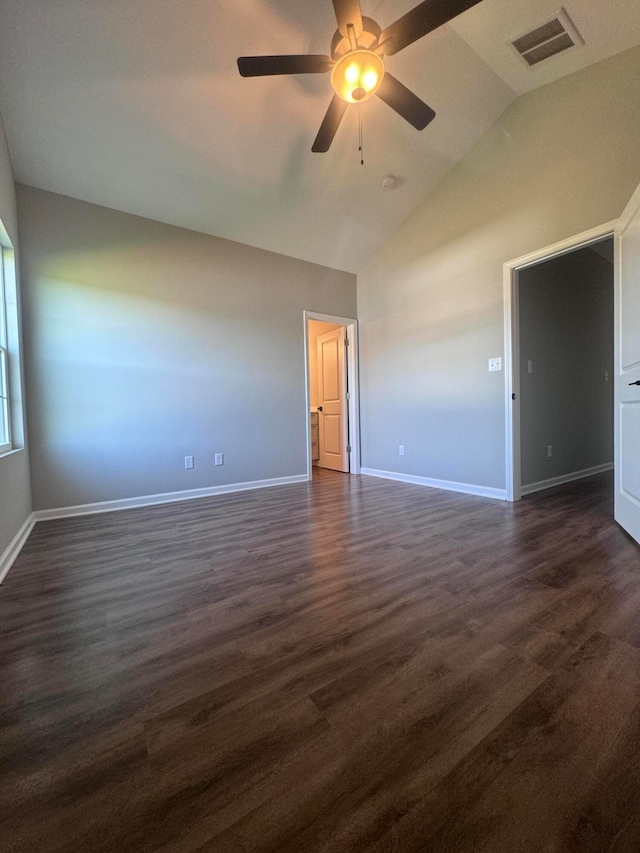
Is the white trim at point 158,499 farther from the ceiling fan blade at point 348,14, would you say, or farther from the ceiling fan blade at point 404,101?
the ceiling fan blade at point 348,14

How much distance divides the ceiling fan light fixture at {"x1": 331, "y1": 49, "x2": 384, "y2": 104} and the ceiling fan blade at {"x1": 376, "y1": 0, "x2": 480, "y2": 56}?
78 millimetres

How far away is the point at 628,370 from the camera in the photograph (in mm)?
2156

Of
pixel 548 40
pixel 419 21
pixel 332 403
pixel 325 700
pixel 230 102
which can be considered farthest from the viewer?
pixel 332 403

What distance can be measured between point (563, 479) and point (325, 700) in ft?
12.8

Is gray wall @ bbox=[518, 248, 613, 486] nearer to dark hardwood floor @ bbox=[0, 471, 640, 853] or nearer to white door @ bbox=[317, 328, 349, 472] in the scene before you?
dark hardwood floor @ bbox=[0, 471, 640, 853]

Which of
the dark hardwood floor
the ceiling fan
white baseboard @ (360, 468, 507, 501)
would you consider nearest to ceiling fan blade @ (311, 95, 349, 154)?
the ceiling fan

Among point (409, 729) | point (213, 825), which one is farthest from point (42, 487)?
point (409, 729)

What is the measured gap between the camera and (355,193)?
3.57 m

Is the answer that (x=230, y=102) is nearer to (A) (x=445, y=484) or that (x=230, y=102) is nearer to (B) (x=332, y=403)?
(B) (x=332, y=403)

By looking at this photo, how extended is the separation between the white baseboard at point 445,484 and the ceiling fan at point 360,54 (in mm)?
3017

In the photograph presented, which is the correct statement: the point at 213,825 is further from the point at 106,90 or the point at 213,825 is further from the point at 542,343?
the point at 542,343

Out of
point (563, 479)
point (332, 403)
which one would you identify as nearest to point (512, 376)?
point (563, 479)

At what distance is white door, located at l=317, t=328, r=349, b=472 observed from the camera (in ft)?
16.2

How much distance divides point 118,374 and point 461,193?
12.2 ft
